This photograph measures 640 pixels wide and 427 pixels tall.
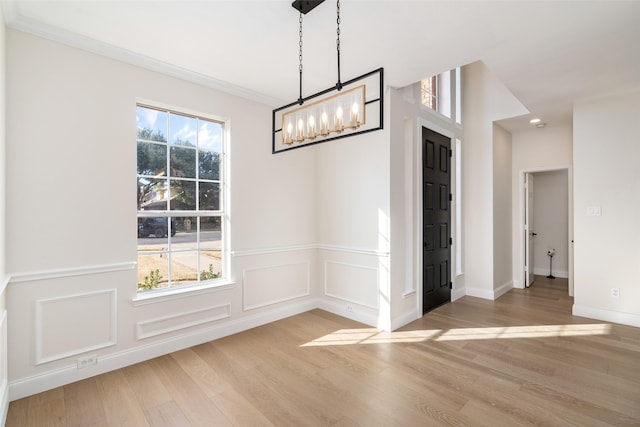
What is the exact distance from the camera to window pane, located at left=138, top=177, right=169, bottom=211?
9.74 ft

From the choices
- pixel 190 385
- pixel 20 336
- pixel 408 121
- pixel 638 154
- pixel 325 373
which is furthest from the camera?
pixel 408 121

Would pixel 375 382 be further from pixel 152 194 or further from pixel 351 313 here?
pixel 152 194

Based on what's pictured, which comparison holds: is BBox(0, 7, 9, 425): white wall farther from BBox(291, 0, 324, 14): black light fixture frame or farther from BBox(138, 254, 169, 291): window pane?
BBox(291, 0, 324, 14): black light fixture frame

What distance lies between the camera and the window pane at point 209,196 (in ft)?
11.1

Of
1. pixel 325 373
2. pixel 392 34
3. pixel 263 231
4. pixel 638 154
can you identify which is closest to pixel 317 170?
pixel 263 231

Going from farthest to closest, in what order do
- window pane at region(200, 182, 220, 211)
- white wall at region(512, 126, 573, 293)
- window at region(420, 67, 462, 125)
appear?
1. white wall at region(512, 126, 573, 293)
2. window at region(420, 67, 462, 125)
3. window pane at region(200, 182, 220, 211)

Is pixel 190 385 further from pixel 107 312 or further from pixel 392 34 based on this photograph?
pixel 392 34

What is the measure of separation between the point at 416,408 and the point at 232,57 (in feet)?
10.8

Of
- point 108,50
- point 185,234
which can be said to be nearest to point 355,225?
point 185,234

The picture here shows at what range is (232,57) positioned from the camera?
2828 millimetres

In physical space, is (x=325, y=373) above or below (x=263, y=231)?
below

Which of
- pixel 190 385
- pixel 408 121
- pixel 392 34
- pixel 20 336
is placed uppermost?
pixel 392 34

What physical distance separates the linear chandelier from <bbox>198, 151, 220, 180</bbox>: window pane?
4.50 feet

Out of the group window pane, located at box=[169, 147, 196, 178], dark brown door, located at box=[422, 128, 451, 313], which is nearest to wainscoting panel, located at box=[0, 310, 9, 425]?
window pane, located at box=[169, 147, 196, 178]
